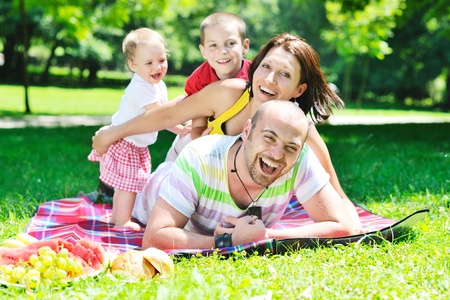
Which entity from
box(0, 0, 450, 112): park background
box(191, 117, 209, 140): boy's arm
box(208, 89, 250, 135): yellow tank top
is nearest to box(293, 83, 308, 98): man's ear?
box(208, 89, 250, 135): yellow tank top

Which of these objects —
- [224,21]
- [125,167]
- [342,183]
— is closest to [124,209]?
[125,167]

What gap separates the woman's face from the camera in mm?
3830

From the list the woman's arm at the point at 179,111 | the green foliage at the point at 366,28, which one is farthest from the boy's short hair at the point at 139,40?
the green foliage at the point at 366,28

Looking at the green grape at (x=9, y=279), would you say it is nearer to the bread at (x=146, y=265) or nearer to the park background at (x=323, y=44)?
the bread at (x=146, y=265)

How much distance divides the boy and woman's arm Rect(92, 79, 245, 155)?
12 cm

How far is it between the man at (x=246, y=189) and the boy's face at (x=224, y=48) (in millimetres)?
872

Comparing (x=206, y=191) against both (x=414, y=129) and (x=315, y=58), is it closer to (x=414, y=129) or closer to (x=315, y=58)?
(x=315, y=58)

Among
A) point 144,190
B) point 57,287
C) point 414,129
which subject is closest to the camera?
point 57,287

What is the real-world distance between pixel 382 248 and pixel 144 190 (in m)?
1.97

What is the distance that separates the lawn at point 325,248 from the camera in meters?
2.79

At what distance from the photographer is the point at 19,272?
9.62 ft

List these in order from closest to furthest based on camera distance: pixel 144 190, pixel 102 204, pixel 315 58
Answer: pixel 315 58 < pixel 144 190 < pixel 102 204

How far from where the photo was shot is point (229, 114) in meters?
4.18

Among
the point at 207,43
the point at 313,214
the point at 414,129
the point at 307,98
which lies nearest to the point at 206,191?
the point at 313,214
